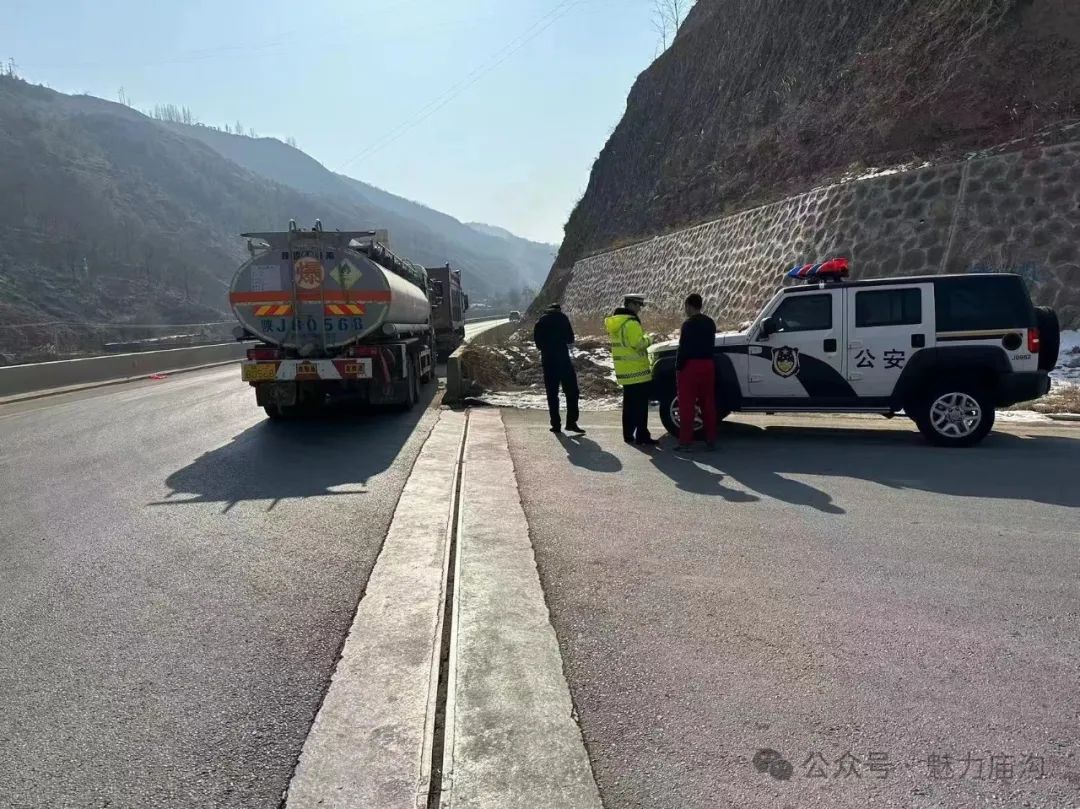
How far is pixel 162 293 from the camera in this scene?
3556 inches

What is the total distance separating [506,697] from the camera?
10.2 ft

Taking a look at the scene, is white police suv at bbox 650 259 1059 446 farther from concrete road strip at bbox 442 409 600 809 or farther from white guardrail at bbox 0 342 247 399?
white guardrail at bbox 0 342 247 399

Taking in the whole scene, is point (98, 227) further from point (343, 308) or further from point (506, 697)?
point (506, 697)

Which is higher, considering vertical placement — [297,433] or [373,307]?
[373,307]

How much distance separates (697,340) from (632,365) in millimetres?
904

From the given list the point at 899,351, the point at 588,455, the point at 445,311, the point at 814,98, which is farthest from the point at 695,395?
the point at 814,98

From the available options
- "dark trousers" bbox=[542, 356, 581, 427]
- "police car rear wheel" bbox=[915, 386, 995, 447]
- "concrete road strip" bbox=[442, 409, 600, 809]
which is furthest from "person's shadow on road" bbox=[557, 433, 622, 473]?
"police car rear wheel" bbox=[915, 386, 995, 447]

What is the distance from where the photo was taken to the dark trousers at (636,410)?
903cm

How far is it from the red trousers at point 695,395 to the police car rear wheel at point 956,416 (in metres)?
2.47

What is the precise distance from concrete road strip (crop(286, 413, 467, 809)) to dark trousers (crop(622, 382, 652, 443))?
4238mm

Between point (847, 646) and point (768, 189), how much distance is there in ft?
76.4

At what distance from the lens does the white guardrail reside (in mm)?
17438

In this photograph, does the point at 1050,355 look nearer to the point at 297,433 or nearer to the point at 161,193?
the point at 297,433

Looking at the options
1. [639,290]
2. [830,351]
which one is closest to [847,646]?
[830,351]
